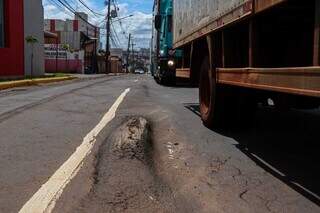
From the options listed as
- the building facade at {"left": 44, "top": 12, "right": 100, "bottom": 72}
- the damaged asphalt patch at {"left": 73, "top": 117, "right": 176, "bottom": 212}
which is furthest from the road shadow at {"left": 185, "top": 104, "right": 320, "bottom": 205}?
the building facade at {"left": 44, "top": 12, "right": 100, "bottom": 72}

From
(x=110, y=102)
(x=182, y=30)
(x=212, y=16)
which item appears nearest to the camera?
(x=212, y=16)

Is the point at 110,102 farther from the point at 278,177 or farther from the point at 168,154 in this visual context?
the point at 278,177

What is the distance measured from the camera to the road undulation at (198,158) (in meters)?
6.12

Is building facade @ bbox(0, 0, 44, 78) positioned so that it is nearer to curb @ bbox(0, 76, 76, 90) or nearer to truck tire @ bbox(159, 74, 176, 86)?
curb @ bbox(0, 76, 76, 90)

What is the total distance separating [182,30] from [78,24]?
A: 84757mm

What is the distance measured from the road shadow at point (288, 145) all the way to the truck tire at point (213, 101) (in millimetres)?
253

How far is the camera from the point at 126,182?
22.3 feet

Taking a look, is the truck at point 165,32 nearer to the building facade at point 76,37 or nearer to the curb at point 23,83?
the curb at point 23,83

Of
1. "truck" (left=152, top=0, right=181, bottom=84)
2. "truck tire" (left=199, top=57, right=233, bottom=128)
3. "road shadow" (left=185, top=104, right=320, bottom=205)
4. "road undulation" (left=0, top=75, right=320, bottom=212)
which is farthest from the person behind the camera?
"truck" (left=152, top=0, right=181, bottom=84)

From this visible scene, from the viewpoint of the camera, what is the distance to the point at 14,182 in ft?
22.3

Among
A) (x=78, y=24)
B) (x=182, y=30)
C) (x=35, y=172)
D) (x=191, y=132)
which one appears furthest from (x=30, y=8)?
(x=78, y=24)

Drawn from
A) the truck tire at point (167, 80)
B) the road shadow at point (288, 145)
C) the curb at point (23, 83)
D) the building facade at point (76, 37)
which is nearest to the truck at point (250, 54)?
the road shadow at point (288, 145)

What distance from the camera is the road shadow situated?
7.02 m

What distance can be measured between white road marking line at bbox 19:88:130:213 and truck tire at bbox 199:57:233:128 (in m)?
1.98
